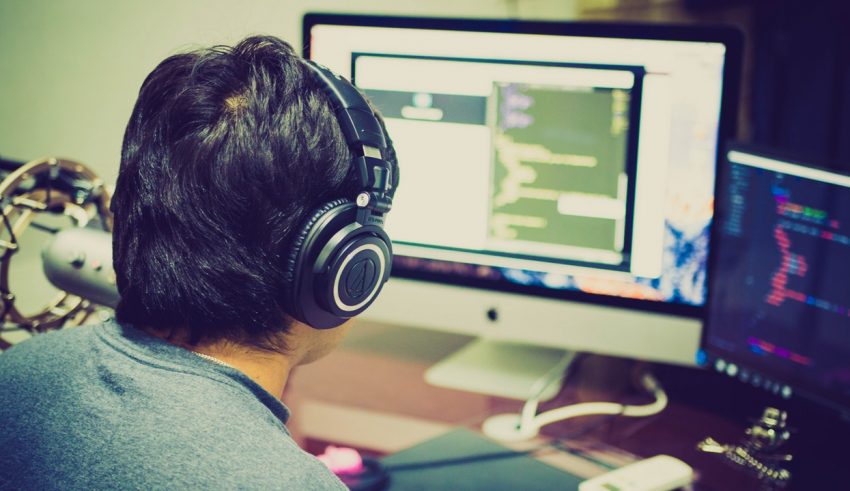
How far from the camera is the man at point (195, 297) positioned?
0.60 m

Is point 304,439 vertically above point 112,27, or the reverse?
point 112,27

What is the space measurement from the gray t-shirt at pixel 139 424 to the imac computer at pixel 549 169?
605 mm

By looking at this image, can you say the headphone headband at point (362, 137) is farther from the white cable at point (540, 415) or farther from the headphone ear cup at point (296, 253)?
the white cable at point (540, 415)

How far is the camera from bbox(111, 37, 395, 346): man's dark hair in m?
0.65

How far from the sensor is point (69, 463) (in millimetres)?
601

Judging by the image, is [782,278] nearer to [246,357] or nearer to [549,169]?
[549,169]

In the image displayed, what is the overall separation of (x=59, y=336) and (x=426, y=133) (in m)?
0.65

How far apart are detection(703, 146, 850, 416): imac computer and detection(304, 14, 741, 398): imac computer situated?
6 cm

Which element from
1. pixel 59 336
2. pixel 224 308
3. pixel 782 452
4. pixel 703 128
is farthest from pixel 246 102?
pixel 782 452

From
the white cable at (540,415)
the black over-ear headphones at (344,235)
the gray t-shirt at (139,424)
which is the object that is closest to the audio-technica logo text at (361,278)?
the black over-ear headphones at (344,235)

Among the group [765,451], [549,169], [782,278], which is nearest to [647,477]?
[765,451]

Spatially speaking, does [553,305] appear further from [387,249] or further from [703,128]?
[387,249]

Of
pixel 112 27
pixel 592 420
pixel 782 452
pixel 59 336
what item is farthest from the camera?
pixel 112 27

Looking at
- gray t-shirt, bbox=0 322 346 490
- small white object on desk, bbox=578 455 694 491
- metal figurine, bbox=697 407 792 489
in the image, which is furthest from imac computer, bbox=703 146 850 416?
gray t-shirt, bbox=0 322 346 490
